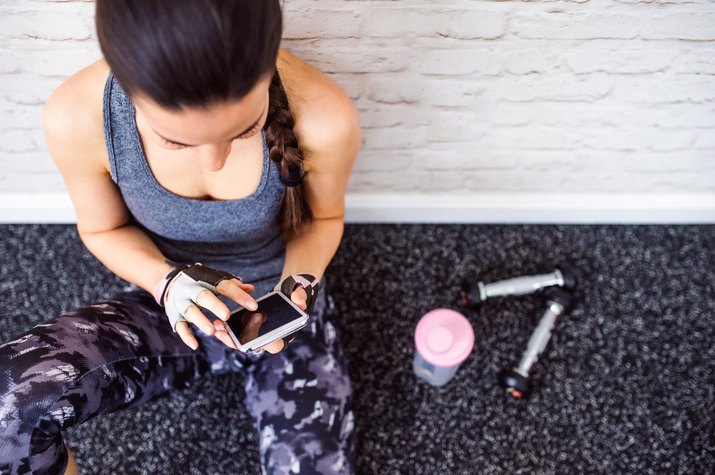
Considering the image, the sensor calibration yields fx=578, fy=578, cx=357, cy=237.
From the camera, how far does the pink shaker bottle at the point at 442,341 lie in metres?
1.11

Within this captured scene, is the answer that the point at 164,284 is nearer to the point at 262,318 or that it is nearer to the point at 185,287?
the point at 185,287

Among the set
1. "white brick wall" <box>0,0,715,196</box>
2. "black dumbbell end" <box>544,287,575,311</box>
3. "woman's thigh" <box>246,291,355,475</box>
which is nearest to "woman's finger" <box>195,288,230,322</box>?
"woman's thigh" <box>246,291,355,475</box>

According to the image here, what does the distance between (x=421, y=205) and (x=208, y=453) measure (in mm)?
724

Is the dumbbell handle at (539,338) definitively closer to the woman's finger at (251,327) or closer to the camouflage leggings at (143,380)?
the camouflage leggings at (143,380)

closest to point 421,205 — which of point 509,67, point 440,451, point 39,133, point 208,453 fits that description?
point 509,67

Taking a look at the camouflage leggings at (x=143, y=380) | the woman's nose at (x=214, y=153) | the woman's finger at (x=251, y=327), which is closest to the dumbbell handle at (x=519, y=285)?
the camouflage leggings at (x=143, y=380)

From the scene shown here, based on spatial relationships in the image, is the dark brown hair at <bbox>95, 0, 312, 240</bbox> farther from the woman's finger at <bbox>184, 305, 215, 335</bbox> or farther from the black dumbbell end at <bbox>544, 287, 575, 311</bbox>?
the black dumbbell end at <bbox>544, 287, 575, 311</bbox>

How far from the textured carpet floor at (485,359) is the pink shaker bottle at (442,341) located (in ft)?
0.43

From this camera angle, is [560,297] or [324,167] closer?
[324,167]

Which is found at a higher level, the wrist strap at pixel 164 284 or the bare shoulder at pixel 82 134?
the bare shoulder at pixel 82 134

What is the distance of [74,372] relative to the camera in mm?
815

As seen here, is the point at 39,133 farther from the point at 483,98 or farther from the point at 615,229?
the point at 615,229

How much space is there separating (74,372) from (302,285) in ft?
1.13

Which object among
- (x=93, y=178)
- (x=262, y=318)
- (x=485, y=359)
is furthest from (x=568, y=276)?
(x=93, y=178)
